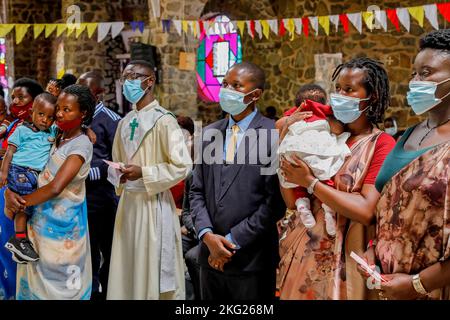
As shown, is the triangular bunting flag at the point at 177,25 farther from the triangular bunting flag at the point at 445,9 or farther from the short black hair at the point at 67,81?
the triangular bunting flag at the point at 445,9

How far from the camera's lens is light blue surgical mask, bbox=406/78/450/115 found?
212 cm

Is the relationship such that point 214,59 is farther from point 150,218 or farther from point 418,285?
point 418,285

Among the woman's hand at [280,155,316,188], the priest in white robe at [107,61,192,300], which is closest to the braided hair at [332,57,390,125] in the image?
the woman's hand at [280,155,316,188]

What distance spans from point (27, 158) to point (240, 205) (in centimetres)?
145

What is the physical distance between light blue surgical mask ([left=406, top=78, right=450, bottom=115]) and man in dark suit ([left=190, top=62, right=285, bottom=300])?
109cm

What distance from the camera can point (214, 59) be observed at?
13492mm

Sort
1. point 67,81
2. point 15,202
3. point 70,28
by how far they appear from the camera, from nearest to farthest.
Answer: point 15,202 → point 67,81 → point 70,28

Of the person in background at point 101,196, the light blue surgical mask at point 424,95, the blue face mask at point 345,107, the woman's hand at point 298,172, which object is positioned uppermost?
→ the light blue surgical mask at point 424,95

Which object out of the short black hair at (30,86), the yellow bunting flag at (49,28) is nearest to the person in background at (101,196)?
the short black hair at (30,86)

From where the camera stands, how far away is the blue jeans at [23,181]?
3566mm

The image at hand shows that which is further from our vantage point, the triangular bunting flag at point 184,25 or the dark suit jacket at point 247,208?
the triangular bunting flag at point 184,25

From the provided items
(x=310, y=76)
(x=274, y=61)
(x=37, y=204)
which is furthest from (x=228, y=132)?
(x=274, y=61)

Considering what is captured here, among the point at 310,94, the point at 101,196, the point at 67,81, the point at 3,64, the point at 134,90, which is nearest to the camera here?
the point at 134,90

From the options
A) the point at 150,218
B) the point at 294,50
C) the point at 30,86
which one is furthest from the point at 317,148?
the point at 294,50
